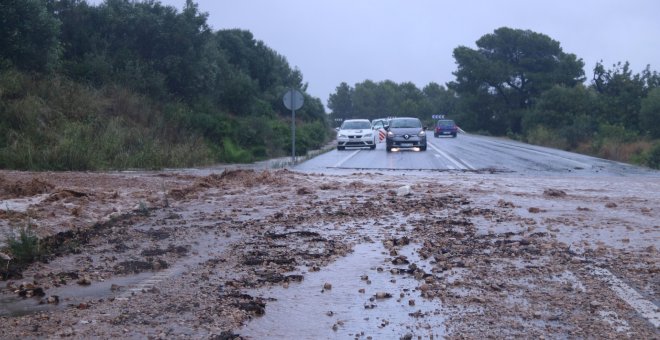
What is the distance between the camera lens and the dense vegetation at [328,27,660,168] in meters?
50.3

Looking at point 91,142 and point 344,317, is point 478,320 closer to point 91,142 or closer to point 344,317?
point 344,317

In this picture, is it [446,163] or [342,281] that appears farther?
[446,163]

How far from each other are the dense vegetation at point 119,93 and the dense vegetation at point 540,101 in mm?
18063

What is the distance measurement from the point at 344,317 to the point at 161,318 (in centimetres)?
156

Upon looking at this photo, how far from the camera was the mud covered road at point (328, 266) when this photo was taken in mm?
6707

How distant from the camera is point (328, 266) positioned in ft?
30.2

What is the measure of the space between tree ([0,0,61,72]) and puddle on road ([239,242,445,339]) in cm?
2307

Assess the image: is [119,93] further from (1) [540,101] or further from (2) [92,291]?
(1) [540,101]

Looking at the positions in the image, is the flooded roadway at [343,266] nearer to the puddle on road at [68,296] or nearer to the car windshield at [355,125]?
the puddle on road at [68,296]

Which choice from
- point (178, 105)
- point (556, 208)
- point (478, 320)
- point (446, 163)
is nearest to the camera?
point (478, 320)

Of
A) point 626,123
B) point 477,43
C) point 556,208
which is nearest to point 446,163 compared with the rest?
point 556,208

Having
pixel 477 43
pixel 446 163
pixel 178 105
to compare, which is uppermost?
pixel 477 43

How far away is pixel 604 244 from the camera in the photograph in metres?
10.7

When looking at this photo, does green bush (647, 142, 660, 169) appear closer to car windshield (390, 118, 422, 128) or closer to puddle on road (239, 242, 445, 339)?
car windshield (390, 118, 422, 128)
